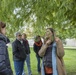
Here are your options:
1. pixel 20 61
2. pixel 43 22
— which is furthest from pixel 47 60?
pixel 43 22

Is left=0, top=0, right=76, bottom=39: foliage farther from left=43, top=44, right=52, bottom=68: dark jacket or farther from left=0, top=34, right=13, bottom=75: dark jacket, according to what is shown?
left=0, top=34, right=13, bottom=75: dark jacket

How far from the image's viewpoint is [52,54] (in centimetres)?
645

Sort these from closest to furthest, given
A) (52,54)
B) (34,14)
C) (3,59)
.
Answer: (3,59) → (52,54) → (34,14)

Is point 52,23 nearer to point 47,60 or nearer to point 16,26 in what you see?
point 16,26

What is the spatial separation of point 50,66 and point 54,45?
485 millimetres

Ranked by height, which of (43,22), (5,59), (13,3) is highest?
(13,3)

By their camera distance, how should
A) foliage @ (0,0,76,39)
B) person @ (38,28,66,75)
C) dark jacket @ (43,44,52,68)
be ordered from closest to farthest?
1. person @ (38,28,66,75)
2. dark jacket @ (43,44,52,68)
3. foliage @ (0,0,76,39)

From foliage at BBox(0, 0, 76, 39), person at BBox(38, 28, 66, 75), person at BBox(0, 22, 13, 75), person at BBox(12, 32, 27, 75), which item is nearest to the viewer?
person at BBox(0, 22, 13, 75)

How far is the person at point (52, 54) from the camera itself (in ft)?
21.0

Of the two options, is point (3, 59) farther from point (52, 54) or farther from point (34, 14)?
point (34, 14)

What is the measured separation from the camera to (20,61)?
31.0ft

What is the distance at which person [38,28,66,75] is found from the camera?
21.0 ft

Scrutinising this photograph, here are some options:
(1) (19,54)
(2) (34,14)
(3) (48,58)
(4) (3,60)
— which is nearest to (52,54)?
(3) (48,58)

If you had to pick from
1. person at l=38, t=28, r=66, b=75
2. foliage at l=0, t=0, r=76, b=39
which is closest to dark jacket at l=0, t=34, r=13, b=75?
person at l=38, t=28, r=66, b=75
